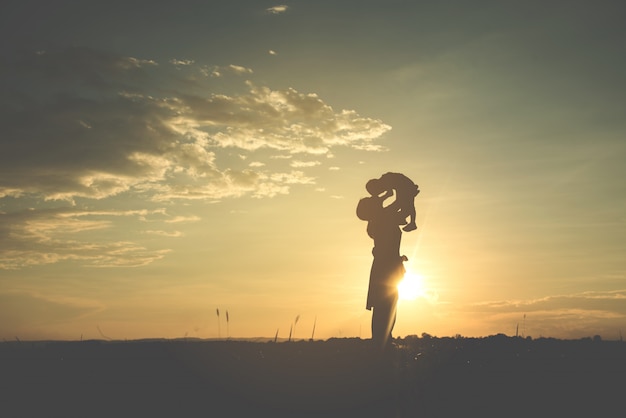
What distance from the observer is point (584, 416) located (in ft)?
34.4

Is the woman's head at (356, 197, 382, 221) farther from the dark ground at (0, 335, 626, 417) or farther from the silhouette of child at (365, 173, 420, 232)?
the dark ground at (0, 335, 626, 417)

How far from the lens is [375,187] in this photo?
20656 mm

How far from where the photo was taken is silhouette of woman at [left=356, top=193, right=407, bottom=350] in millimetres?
19891

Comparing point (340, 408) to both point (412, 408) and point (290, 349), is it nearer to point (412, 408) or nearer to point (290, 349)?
point (412, 408)

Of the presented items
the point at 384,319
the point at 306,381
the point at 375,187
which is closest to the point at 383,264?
the point at 384,319

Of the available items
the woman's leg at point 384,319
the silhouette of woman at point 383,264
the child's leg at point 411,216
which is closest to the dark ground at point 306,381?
the woman's leg at point 384,319

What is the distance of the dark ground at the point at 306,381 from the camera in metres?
10.9

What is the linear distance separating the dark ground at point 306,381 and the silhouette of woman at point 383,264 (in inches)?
40.4

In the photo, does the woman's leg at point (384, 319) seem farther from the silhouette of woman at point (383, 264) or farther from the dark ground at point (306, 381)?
the dark ground at point (306, 381)

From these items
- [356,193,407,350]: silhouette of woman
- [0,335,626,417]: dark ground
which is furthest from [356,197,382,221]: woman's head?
[0,335,626,417]: dark ground

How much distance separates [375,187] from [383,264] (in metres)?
2.47

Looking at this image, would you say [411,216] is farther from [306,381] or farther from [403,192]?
[306,381]

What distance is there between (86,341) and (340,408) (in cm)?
1137

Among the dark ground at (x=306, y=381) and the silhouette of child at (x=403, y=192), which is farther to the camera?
the silhouette of child at (x=403, y=192)
